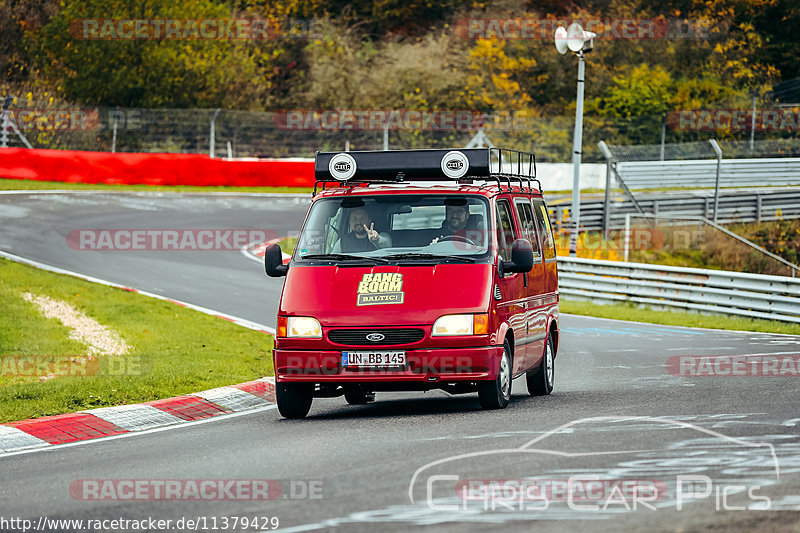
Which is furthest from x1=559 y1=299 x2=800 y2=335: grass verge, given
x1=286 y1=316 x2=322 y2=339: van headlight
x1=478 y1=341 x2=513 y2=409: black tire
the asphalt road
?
x1=286 y1=316 x2=322 y2=339: van headlight

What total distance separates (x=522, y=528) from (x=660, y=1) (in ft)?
202

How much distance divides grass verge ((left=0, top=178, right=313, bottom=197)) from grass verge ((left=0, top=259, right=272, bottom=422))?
15.8 meters

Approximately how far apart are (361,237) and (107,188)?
29.7 meters

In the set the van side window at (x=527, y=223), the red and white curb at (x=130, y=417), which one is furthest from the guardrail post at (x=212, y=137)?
the van side window at (x=527, y=223)

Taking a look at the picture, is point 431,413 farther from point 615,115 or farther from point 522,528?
point 615,115

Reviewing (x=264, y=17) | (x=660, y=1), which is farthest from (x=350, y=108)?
(x=660, y=1)

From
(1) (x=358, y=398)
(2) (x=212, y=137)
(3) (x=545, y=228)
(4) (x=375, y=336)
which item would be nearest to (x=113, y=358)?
(1) (x=358, y=398)

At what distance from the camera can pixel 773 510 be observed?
6.19 metres

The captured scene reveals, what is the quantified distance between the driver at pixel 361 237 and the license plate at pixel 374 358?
1.10 metres

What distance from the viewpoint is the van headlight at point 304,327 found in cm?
1023

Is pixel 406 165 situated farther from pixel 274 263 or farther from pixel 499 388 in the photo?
pixel 499 388

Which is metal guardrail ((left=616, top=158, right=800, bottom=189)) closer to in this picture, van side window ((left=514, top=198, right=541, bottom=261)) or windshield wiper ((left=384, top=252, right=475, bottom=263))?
van side window ((left=514, top=198, right=541, bottom=261))

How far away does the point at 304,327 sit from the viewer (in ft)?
33.7

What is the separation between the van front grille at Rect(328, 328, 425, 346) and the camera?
10.1 m
